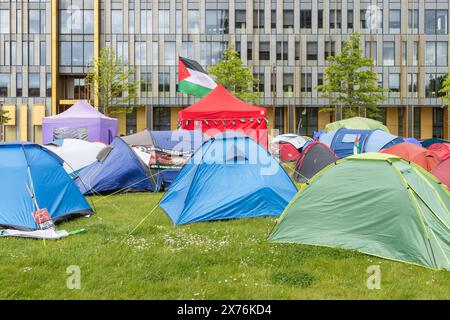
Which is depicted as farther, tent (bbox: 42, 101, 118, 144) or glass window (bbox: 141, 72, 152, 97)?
glass window (bbox: 141, 72, 152, 97)

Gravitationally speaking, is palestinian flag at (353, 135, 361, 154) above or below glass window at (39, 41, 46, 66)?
below

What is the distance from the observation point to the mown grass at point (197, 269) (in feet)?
18.5

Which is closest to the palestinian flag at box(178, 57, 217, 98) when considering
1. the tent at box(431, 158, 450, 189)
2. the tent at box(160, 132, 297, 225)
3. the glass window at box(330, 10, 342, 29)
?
the tent at box(160, 132, 297, 225)

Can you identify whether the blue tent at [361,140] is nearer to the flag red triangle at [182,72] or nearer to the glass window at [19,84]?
the flag red triangle at [182,72]

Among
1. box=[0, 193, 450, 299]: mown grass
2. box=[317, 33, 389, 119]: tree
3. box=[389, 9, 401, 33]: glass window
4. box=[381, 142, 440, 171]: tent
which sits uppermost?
box=[389, 9, 401, 33]: glass window

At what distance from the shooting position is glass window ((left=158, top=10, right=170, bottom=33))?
5322 cm

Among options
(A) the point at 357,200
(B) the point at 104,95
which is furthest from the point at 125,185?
(B) the point at 104,95

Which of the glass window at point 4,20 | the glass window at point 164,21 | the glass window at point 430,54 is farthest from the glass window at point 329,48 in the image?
the glass window at point 4,20

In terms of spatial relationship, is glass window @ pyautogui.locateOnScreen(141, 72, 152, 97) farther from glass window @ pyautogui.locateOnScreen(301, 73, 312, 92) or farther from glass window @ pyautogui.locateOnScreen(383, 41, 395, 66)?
glass window @ pyautogui.locateOnScreen(383, 41, 395, 66)

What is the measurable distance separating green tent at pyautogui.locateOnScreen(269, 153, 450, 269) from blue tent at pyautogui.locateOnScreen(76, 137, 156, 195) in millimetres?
7375

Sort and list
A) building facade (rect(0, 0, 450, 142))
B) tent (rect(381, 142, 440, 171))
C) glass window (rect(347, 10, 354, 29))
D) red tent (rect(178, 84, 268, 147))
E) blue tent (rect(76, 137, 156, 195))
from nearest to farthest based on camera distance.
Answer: blue tent (rect(76, 137, 156, 195)), tent (rect(381, 142, 440, 171)), red tent (rect(178, 84, 268, 147)), glass window (rect(347, 10, 354, 29)), building facade (rect(0, 0, 450, 142))

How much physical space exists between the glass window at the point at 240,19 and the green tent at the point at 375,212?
47922 mm

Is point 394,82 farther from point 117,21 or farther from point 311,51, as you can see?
point 117,21
